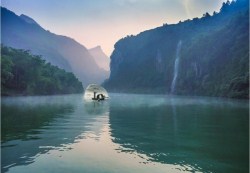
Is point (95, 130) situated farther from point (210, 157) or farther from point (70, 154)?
point (210, 157)

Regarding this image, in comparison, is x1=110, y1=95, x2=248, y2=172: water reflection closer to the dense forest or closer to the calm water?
the calm water

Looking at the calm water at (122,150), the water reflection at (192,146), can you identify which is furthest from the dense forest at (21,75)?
the water reflection at (192,146)

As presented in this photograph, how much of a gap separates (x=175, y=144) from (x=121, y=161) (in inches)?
246

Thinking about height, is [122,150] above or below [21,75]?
below

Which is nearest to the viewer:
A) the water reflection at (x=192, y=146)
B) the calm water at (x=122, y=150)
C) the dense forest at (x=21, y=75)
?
the calm water at (x=122, y=150)

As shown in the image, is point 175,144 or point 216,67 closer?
point 175,144

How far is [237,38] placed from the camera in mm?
177250

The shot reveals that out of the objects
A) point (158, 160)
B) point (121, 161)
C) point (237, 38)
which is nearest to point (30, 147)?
point (121, 161)

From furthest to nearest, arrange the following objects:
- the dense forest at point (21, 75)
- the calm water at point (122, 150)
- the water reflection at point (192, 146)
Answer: the dense forest at point (21, 75), the water reflection at point (192, 146), the calm water at point (122, 150)

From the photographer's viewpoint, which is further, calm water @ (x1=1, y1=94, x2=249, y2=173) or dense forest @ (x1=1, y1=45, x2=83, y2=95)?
dense forest @ (x1=1, y1=45, x2=83, y2=95)

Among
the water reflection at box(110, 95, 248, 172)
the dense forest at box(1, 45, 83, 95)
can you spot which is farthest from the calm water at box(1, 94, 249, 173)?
the dense forest at box(1, 45, 83, 95)

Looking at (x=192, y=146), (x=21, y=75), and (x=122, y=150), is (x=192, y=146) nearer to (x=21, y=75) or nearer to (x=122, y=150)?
(x=122, y=150)

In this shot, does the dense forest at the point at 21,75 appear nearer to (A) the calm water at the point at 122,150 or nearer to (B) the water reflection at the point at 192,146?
(A) the calm water at the point at 122,150

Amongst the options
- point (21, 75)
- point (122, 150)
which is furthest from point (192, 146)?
point (21, 75)
